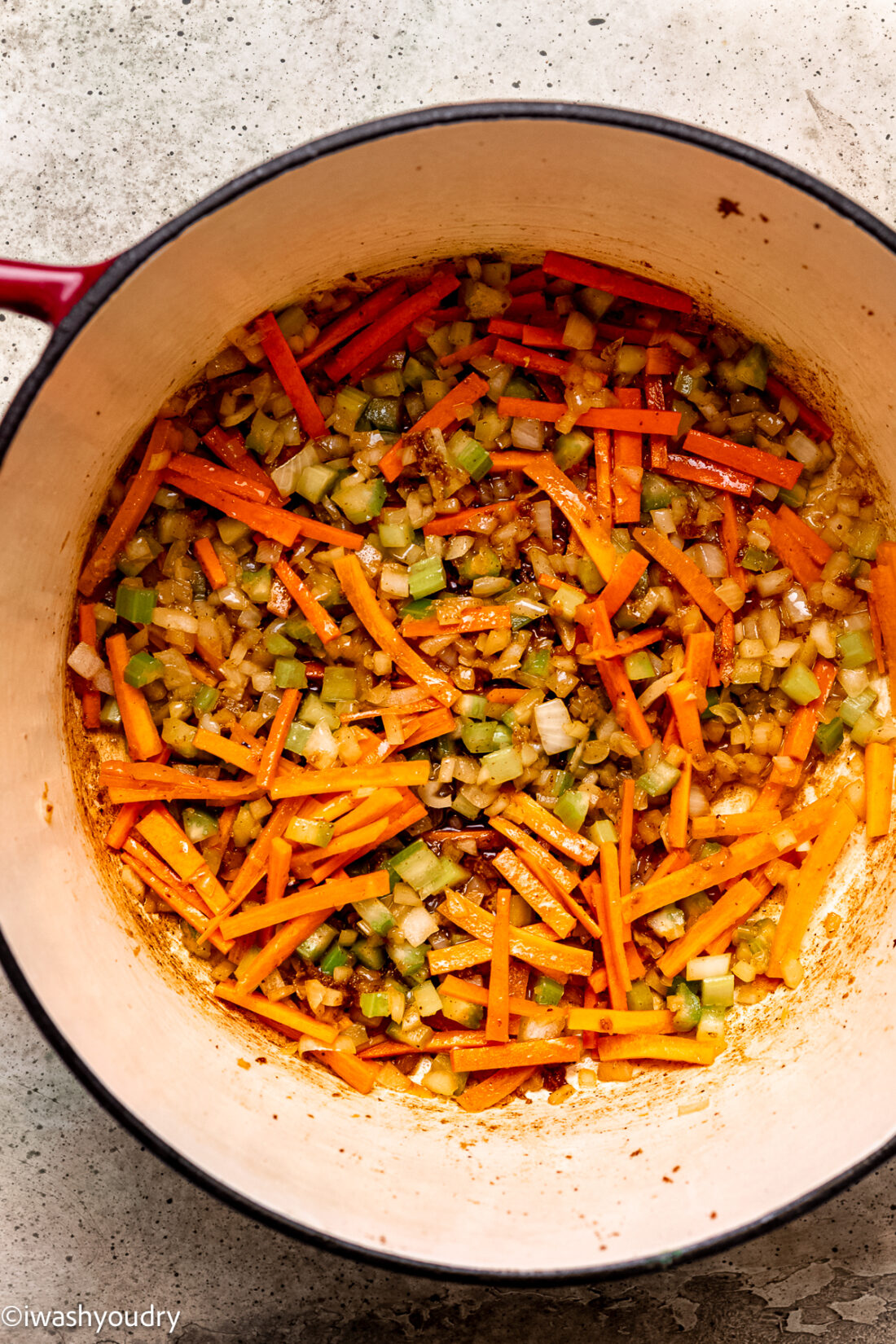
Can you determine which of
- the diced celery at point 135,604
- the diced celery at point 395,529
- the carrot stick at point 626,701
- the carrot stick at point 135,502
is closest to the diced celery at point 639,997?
the carrot stick at point 626,701

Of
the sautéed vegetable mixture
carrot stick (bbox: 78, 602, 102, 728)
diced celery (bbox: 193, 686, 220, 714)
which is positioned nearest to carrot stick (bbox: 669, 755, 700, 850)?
the sautéed vegetable mixture

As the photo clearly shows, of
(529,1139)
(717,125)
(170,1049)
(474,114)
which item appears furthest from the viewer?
(717,125)

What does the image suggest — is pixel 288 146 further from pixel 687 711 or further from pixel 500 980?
pixel 500 980

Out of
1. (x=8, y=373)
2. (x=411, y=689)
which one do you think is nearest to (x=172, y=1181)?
(x=411, y=689)

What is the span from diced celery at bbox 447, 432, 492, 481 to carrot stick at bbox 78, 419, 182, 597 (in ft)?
1.71

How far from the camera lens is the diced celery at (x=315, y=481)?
1.77 m

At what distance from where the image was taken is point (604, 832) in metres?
1.82

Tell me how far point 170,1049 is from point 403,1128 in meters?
0.46

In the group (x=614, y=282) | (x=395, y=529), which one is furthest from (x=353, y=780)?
(x=614, y=282)

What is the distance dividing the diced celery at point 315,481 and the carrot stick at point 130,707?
44 centimetres

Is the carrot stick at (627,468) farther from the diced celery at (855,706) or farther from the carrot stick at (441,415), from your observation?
the diced celery at (855,706)

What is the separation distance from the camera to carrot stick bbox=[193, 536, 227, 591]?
5.88 ft

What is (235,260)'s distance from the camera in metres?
1.50

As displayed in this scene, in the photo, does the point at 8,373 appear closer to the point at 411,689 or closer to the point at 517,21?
the point at 411,689
